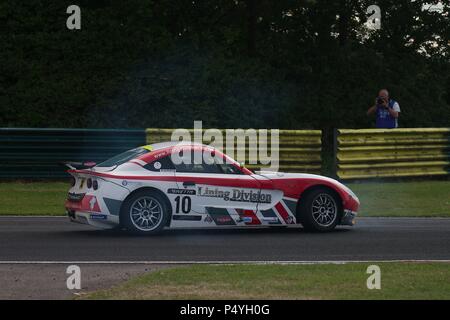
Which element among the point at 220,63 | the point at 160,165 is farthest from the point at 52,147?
the point at 160,165

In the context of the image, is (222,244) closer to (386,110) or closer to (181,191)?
(181,191)

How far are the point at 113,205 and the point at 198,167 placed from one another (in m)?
1.37

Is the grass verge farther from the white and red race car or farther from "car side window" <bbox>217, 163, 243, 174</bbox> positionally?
"car side window" <bbox>217, 163, 243, 174</bbox>

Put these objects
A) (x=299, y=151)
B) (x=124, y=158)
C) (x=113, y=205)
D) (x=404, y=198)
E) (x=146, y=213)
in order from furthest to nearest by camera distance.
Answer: (x=299, y=151) → (x=404, y=198) → (x=124, y=158) → (x=146, y=213) → (x=113, y=205)

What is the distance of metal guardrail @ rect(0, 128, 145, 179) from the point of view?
22.9 m

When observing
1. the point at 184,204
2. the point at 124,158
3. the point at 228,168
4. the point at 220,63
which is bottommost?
the point at 184,204

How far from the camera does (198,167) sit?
14.7 meters

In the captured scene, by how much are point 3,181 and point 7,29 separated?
19.0 ft

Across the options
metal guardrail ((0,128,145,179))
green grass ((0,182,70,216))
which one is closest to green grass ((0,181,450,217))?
green grass ((0,182,70,216))

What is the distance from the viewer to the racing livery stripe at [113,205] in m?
14.0

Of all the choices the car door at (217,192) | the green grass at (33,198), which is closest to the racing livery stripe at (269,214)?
the car door at (217,192)

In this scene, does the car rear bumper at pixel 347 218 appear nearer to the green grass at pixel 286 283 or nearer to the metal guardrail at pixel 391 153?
the green grass at pixel 286 283

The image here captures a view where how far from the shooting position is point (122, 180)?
1412 cm

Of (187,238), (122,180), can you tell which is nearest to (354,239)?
(187,238)
